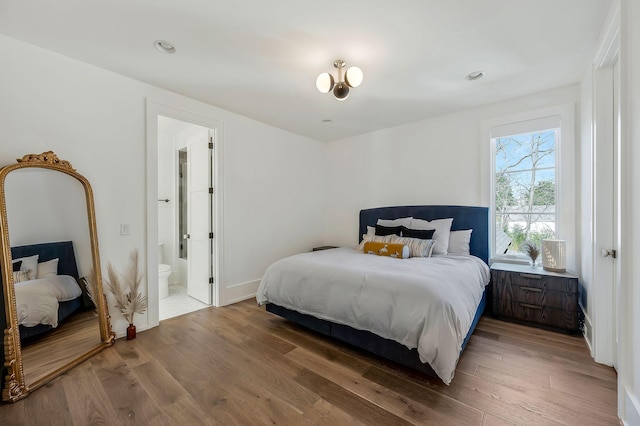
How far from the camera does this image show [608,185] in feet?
6.81

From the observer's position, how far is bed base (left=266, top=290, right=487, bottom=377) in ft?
6.42

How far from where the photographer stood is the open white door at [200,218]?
357 cm

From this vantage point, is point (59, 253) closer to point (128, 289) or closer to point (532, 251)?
point (128, 289)

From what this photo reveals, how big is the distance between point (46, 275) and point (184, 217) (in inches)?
96.6

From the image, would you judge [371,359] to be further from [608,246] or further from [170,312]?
[170,312]

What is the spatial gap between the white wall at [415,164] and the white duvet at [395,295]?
1185 millimetres

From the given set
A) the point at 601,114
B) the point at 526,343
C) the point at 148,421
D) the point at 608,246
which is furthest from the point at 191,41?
the point at 526,343

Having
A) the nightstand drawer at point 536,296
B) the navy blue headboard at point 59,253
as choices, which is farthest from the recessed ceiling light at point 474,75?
the navy blue headboard at point 59,253

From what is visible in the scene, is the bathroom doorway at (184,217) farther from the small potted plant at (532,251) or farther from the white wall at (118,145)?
the small potted plant at (532,251)

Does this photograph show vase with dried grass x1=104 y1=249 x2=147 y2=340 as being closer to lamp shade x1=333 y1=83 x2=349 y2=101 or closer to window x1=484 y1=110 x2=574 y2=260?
lamp shade x1=333 y1=83 x2=349 y2=101

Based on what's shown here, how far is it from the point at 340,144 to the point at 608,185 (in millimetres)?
3619

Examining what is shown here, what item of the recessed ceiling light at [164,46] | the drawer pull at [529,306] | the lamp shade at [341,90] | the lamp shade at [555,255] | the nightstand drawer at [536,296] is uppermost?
the recessed ceiling light at [164,46]

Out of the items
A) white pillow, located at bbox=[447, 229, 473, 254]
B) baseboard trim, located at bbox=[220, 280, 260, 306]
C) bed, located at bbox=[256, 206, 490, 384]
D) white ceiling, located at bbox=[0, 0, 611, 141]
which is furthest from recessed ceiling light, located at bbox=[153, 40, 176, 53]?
white pillow, located at bbox=[447, 229, 473, 254]

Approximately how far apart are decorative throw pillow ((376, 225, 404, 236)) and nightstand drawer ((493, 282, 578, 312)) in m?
1.22
